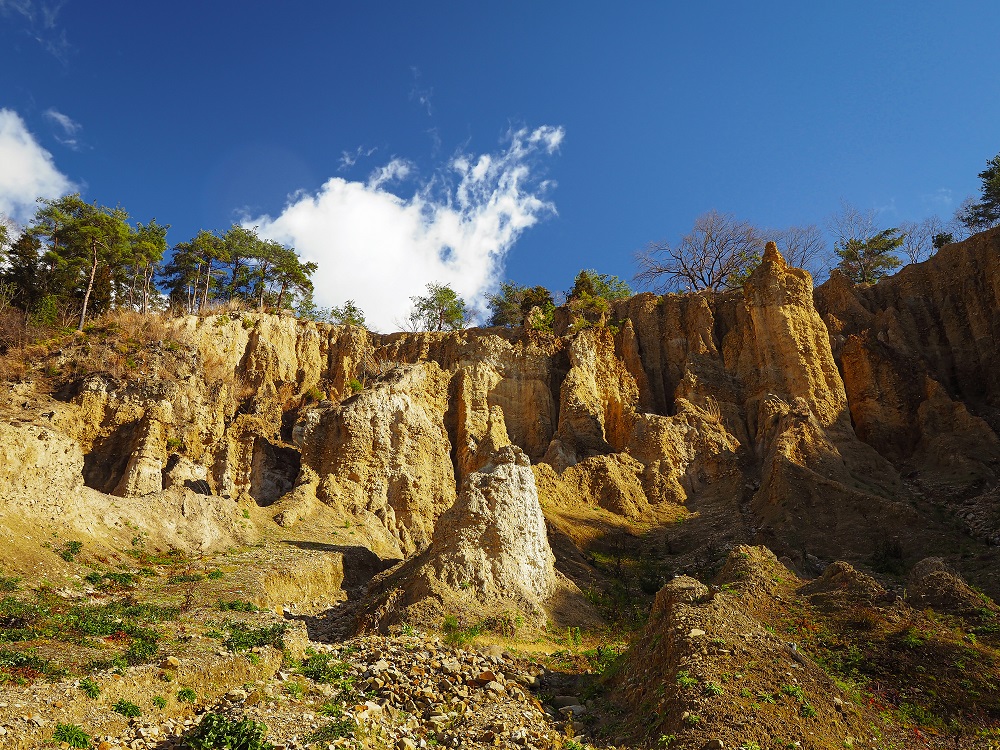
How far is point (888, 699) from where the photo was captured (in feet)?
46.3

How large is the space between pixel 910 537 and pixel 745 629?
14.8 meters

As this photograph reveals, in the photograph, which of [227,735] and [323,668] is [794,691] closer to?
[323,668]

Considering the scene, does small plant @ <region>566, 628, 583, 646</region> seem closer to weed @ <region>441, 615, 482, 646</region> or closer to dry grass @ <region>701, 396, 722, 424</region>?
weed @ <region>441, 615, 482, 646</region>

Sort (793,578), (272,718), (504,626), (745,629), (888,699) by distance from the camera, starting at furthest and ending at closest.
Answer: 1. (793,578)
2. (504,626)
3. (745,629)
4. (888,699)
5. (272,718)

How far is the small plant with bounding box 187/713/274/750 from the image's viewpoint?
11.0 m

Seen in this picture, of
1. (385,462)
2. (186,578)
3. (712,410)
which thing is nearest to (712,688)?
(186,578)

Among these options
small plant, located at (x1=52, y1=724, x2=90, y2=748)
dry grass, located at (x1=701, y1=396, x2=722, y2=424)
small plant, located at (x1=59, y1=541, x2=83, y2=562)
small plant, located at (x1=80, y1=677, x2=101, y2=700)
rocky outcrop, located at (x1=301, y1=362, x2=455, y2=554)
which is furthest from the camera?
dry grass, located at (x1=701, y1=396, x2=722, y2=424)

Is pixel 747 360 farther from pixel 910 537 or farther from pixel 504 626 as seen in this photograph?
pixel 504 626

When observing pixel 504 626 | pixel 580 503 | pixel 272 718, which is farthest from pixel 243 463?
pixel 272 718

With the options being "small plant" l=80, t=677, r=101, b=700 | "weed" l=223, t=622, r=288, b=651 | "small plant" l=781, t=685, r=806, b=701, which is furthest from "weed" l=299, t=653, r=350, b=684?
"small plant" l=781, t=685, r=806, b=701

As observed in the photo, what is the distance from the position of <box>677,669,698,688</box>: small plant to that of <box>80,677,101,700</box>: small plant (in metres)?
10.3

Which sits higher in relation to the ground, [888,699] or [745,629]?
[745,629]

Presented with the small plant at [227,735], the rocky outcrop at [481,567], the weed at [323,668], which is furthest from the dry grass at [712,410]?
the small plant at [227,735]

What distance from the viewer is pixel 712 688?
41.2ft
